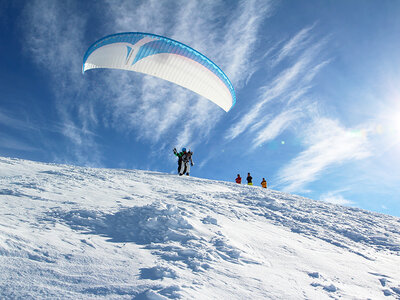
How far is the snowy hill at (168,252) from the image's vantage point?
2816 millimetres

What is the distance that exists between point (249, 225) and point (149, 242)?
3012mm

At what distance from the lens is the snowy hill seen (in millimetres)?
2816

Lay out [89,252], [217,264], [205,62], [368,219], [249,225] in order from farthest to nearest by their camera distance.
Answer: [205,62], [368,219], [249,225], [217,264], [89,252]

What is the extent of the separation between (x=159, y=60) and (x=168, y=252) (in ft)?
43.6

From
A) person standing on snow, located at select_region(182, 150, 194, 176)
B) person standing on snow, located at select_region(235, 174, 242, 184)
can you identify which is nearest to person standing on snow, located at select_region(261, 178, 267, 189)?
person standing on snow, located at select_region(235, 174, 242, 184)

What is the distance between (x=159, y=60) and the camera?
1496 cm

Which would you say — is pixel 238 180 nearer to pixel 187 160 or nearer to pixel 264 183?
pixel 264 183

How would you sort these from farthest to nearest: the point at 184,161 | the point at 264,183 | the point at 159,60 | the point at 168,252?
the point at 264,183 < the point at 184,161 < the point at 159,60 < the point at 168,252

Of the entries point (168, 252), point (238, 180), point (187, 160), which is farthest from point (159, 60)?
point (168, 252)

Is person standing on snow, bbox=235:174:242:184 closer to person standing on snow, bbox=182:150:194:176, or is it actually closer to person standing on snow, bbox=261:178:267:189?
person standing on snow, bbox=261:178:267:189

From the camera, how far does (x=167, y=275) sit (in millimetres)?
3139

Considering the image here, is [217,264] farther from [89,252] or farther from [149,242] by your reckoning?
[89,252]

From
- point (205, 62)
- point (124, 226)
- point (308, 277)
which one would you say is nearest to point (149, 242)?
point (124, 226)

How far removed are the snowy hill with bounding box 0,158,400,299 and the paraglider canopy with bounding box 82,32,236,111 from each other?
9521 mm
